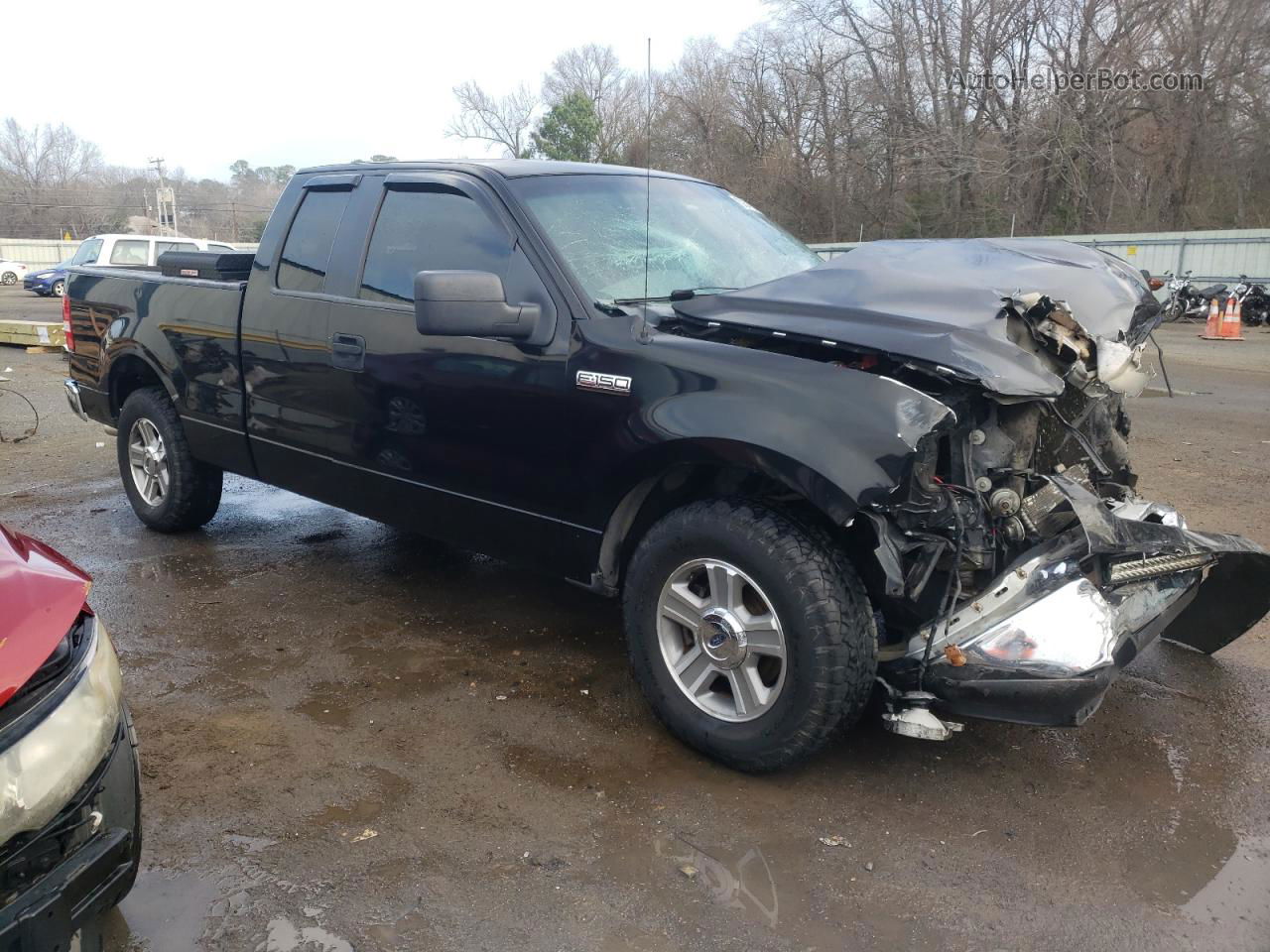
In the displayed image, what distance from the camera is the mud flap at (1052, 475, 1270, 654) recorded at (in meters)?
2.90

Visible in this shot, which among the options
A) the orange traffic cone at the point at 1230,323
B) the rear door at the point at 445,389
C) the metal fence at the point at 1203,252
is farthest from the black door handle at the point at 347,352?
the metal fence at the point at 1203,252

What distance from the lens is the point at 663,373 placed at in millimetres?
3217

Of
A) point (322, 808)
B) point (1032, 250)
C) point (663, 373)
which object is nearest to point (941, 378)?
point (663, 373)

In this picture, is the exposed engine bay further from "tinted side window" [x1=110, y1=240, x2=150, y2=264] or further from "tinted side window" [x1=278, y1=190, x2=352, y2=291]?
"tinted side window" [x1=110, y1=240, x2=150, y2=264]

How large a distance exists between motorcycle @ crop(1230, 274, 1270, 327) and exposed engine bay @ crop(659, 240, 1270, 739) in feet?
67.8

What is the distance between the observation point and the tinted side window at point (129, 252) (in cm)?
1733

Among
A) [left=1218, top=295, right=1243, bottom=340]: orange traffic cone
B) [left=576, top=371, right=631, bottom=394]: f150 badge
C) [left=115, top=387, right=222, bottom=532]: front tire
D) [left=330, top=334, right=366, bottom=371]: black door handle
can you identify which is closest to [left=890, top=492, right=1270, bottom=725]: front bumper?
[left=576, top=371, right=631, bottom=394]: f150 badge

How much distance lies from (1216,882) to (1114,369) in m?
1.48

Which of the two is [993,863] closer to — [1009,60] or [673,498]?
[673,498]

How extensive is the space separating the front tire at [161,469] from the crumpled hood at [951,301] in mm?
3328

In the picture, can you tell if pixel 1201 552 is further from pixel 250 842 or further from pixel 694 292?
pixel 250 842

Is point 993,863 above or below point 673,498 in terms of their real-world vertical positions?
below

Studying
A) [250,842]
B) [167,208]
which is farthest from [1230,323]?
[167,208]

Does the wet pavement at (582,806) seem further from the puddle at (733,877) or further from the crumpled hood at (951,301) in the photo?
the crumpled hood at (951,301)
